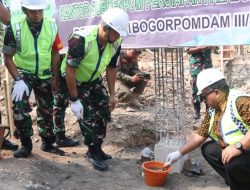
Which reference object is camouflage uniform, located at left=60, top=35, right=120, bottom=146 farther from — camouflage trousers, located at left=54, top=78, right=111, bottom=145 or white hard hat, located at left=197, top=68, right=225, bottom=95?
white hard hat, located at left=197, top=68, right=225, bottom=95

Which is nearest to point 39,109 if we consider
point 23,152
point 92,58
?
point 23,152

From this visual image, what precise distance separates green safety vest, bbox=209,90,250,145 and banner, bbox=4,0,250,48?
0.80m

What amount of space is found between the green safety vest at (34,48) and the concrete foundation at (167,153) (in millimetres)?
1496

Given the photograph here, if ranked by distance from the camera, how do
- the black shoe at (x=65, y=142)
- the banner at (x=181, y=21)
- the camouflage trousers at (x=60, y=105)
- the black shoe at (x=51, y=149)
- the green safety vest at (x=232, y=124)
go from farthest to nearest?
the black shoe at (x=65, y=142) < the camouflage trousers at (x=60, y=105) < the black shoe at (x=51, y=149) < the banner at (x=181, y=21) < the green safety vest at (x=232, y=124)

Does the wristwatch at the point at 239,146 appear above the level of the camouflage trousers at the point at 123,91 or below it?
below

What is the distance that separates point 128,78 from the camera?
6930 millimetres

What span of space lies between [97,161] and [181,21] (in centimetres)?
183

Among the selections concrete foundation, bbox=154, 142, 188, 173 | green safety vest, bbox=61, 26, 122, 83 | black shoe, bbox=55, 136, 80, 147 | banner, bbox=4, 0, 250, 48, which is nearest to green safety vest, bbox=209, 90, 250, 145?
banner, bbox=4, 0, 250, 48

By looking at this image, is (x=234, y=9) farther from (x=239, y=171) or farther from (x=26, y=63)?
(x=26, y=63)

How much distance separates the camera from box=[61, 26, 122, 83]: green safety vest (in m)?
4.27

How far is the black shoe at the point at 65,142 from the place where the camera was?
541 centimetres

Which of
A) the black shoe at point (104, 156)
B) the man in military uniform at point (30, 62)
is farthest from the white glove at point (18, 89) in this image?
the black shoe at point (104, 156)

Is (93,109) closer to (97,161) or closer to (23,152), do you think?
(97,161)

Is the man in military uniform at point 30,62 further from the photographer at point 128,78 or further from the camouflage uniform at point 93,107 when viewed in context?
the photographer at point 128,78
